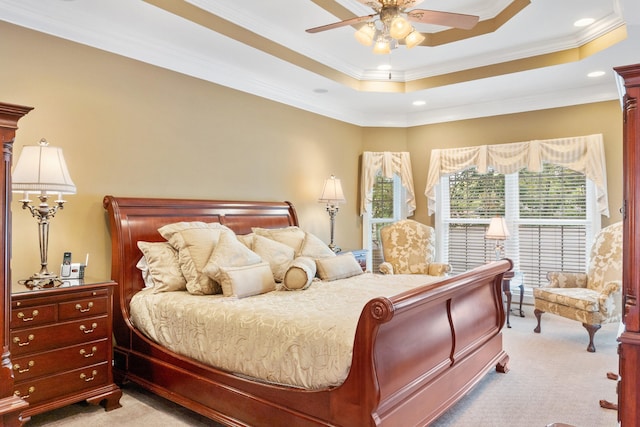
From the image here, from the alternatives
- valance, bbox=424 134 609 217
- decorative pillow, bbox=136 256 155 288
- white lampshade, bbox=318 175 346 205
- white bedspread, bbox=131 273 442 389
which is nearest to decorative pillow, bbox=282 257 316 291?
white bedspread, bbox=131 273 442 389

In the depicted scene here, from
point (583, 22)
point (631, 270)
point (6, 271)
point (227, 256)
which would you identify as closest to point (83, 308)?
point (227, 256)

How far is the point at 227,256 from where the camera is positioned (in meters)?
3.22

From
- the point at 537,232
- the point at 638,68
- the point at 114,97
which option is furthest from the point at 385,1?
the point at 537,232

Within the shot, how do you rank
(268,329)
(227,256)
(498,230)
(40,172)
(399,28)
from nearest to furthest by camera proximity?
(268,329) < (40,172) < (399,28) < (227,256) < (498,230)

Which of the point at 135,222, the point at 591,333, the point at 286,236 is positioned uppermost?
the point at 135,222

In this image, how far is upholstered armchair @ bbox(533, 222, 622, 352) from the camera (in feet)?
13.1

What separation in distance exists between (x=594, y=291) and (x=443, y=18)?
3394 mm

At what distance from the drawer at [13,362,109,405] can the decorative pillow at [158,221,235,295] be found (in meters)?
0.80

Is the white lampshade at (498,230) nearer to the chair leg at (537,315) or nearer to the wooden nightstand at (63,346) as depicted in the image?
the chair leg at (537,315)

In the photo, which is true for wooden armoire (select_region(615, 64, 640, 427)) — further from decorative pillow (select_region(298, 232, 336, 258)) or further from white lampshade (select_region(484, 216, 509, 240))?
white lampshade (select_region(484, 216, 509, 240))

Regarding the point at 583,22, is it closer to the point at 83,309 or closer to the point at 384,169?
the point at 384,169

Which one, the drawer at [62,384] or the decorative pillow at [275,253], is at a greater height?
the decorative pillow at [275,253]

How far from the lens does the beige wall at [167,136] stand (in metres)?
3.06

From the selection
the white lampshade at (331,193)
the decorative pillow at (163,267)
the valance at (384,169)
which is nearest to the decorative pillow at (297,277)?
the decorative pillow at (163,267)
